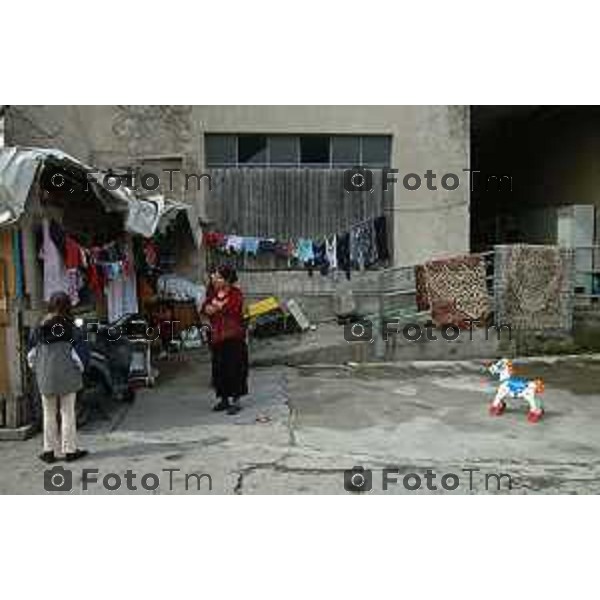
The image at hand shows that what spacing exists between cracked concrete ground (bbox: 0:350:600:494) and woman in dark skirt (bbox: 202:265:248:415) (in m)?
0.35

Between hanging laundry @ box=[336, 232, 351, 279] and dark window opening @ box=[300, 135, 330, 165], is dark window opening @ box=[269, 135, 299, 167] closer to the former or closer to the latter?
dark window opening @ box=[300, 135, 330, 165]

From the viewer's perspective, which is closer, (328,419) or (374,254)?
(328,419)

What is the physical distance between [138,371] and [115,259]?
1.55m

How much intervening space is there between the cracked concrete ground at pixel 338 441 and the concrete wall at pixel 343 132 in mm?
4369

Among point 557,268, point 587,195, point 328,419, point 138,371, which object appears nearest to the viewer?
point 328,419

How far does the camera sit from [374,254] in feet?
41.2

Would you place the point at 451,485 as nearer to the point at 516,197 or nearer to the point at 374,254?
the point at 374,254

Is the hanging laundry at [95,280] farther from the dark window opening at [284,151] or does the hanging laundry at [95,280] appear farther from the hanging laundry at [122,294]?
the dark window opening at [284,151]

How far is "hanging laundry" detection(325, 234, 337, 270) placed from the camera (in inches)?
487

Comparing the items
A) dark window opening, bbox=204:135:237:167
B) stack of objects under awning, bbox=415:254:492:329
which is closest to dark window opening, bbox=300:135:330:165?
dark window opening, bbox=204:135:237:167

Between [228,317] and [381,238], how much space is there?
6.04 metres

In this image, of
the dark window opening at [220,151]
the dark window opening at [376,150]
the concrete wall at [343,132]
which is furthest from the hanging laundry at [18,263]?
the dark window opening at [376,150]

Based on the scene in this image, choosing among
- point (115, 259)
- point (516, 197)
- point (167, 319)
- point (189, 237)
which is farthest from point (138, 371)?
point (516, 197)
